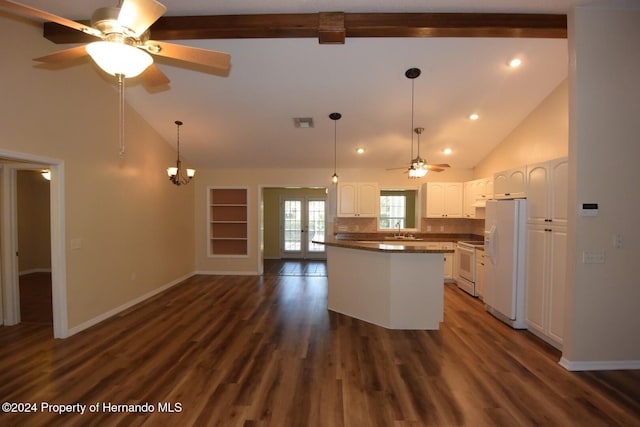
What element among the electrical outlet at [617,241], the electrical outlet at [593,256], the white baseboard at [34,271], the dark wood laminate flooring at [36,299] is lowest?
the dark wood laminate flooring at [36,299]

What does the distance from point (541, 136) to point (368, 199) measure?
3219 millimetres

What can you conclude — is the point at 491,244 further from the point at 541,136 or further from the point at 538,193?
the point at 541,136

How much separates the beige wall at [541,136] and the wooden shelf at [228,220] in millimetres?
5541

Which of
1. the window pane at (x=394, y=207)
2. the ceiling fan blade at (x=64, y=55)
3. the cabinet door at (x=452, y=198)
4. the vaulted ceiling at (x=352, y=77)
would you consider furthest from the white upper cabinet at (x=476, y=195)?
the ceiling fan blade at (x=64, y=55)

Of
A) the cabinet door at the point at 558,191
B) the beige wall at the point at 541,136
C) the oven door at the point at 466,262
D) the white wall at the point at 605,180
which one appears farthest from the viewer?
the oven door at the point at 466,262

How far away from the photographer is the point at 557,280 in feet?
10.5

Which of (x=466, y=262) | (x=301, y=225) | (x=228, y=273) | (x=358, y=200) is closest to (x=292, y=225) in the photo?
(x=301, y=225)

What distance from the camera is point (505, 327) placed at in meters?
3.85

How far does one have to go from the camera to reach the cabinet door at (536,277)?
11.3 feet

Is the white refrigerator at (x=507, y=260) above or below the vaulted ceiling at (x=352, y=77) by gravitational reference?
below

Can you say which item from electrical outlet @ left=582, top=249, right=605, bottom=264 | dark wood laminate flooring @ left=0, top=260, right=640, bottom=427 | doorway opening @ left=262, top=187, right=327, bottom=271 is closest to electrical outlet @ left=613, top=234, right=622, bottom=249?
electrical outlet @ left=582, top=249, right=605, bottom=264

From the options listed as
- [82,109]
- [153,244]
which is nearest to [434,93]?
[82,109]

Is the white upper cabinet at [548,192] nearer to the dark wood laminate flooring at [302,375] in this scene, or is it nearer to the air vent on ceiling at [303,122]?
the dark wood laminate flooring at [302,375]

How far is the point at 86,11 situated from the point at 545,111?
582 cm
